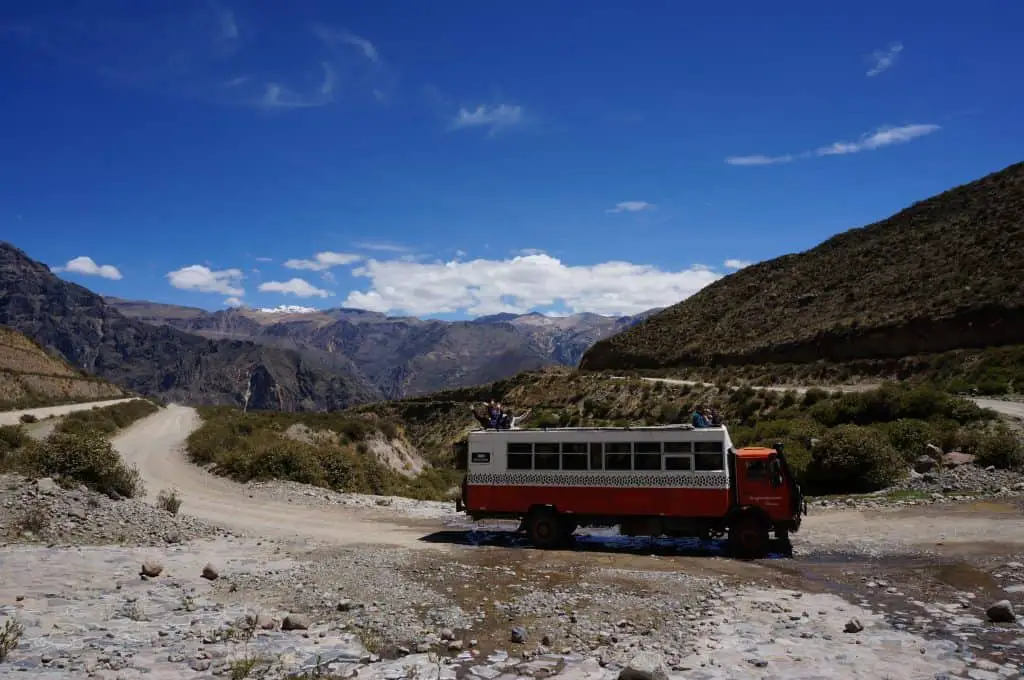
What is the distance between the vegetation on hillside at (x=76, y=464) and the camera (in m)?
18.5

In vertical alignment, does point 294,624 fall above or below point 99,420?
below

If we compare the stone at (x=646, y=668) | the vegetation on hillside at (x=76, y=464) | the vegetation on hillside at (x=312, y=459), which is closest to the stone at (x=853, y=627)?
the stone at (x=646, y=668)

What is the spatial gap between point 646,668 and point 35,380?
7766cm

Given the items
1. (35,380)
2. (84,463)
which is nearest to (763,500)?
(84,463)

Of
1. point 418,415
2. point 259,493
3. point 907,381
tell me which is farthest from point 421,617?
point 418,415

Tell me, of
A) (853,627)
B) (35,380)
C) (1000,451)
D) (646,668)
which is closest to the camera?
(646,668)

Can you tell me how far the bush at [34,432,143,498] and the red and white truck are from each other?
10.7 meters

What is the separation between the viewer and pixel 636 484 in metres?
17.2

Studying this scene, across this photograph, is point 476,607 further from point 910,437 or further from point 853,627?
point 910,437

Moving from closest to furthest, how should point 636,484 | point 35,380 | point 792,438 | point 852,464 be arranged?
point 636,484 < point 852,464 < point 792,438 < point 35,380

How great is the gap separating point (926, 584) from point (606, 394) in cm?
5272

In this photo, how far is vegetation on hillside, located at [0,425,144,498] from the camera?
18.5 meters

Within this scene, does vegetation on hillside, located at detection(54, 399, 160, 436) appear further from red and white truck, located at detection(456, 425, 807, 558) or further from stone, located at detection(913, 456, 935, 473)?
stone, located at detection(913, 456, 935, 473)

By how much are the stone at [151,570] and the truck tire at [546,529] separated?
9171 mm
